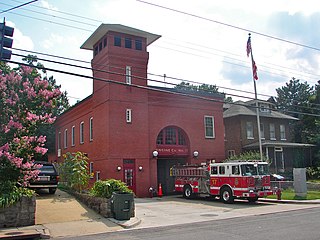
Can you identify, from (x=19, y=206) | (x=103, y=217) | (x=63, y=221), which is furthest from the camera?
(x=103, y=217)

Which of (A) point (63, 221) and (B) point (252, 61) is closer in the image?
(A) point (63, 221)

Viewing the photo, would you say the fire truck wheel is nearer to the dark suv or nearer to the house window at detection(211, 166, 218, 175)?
the house window at detection(211, 166, 218, 175)

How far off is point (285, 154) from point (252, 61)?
642 inches

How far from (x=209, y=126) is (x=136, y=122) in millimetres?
7564

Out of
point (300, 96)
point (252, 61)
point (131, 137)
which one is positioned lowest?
point (131, 137)

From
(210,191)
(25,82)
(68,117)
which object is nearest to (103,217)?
(25,82)

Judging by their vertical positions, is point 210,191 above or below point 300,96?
below

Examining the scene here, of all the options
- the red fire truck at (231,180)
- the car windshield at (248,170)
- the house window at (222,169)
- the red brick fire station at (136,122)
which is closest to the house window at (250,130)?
the red brick fire station at (136,122)

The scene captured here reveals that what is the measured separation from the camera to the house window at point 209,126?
30906mm

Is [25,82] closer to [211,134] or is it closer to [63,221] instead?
[63,221]

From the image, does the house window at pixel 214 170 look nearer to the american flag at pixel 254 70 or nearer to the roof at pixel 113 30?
the american flag at pixel 254 70

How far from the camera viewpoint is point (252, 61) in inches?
1049

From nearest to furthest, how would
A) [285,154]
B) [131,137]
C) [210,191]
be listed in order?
[210,191]
[131,137]
[285,154]

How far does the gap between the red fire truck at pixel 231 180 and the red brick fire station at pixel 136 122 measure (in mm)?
4161
